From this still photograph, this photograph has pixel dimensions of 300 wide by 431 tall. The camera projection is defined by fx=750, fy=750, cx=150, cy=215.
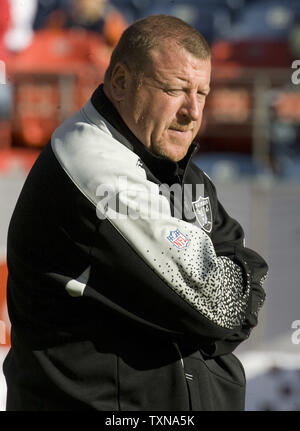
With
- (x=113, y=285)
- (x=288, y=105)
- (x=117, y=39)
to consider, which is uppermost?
(x=113, y=285)

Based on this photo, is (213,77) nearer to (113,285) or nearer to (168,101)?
(168,101)

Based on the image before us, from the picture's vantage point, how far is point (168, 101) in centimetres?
175

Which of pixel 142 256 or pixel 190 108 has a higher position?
pixel 190 108

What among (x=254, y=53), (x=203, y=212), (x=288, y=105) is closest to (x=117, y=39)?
(x=254, y=53)

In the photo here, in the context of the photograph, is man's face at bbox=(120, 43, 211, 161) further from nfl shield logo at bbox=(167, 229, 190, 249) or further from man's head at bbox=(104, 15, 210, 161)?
nfl shield logo at bbox=(167, 229, 190, 249)

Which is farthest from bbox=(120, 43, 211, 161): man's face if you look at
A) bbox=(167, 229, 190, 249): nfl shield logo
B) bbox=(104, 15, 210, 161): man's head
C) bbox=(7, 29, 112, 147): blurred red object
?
bbox=(7, 29, 112, 147): blurred red object

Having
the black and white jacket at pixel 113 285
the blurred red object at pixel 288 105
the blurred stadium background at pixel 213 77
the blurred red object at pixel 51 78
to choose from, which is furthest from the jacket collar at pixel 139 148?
the blurred red object at pixel 288 105

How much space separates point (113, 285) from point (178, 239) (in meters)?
0.17

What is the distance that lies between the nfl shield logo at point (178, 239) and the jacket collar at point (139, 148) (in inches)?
7.2

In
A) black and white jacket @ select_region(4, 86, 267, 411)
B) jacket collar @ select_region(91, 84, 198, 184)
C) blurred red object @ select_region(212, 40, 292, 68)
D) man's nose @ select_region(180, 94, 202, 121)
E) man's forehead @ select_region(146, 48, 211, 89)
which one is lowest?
blurred red object @ select_region(212, 40, 292, 68)

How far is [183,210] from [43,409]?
23.0 inches

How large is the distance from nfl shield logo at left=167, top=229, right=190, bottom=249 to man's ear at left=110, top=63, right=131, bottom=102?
356 millimetres

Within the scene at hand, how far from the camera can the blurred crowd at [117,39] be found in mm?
7617

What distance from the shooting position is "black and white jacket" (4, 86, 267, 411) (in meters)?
1.63
